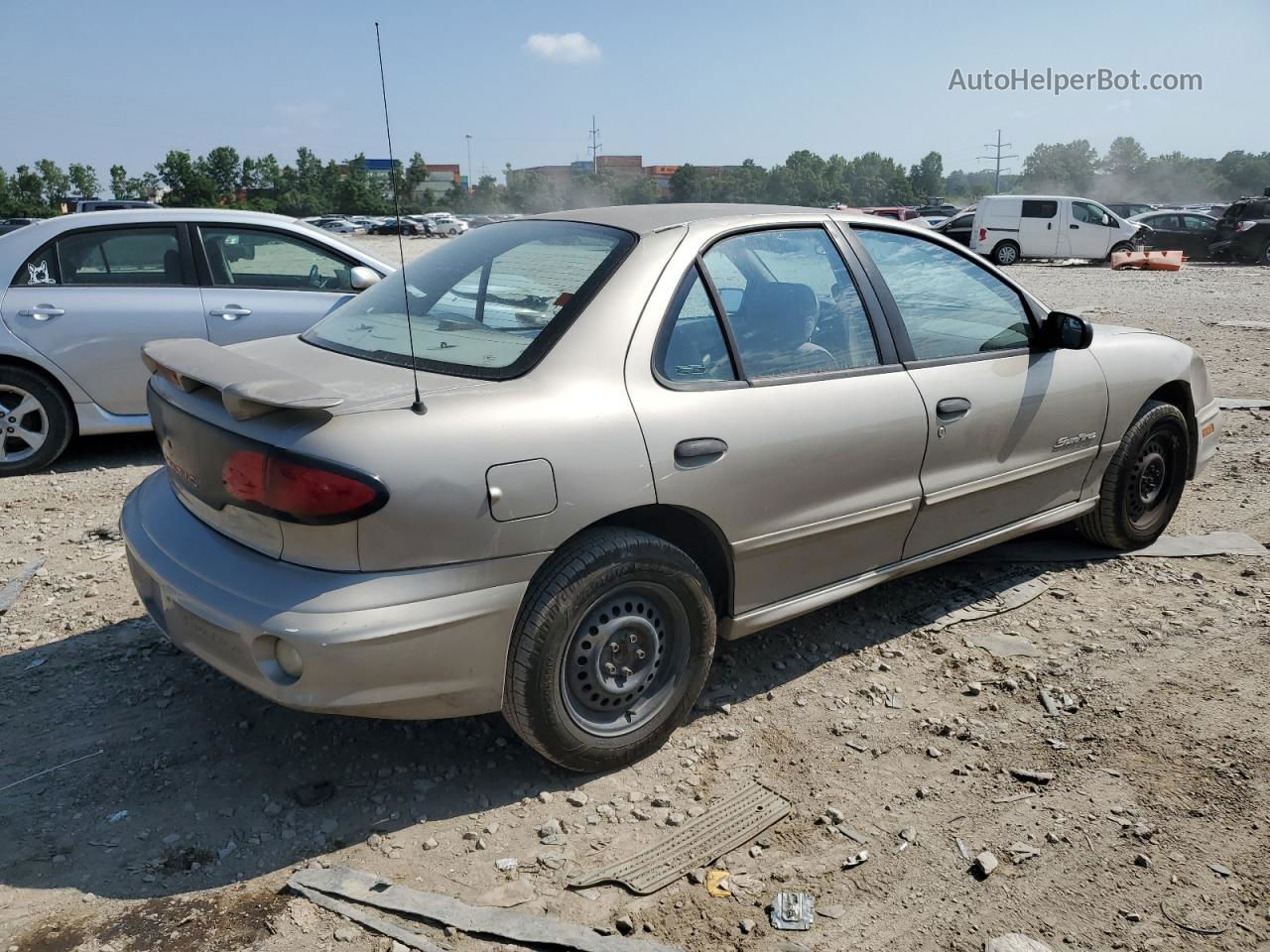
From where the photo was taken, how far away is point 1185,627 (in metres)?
4.11

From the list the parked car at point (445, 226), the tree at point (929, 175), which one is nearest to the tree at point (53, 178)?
the parked car at point (445, 226)

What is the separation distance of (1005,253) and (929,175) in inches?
3230

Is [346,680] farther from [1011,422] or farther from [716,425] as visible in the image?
[1011,422]

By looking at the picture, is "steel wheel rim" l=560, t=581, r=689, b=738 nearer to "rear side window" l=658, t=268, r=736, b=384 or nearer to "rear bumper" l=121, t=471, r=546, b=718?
"rear bumper" l=121, t=471, r=546, b=718

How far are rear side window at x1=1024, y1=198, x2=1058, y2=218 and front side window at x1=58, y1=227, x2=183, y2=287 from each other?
22922 millimetres

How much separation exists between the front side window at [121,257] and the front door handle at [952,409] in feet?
16.2

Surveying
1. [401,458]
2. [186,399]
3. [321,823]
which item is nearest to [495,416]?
[401,458]

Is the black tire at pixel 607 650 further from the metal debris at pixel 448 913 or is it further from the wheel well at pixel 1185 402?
the wheel well at pixel 1185 402

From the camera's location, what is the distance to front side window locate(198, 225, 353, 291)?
6520 mm

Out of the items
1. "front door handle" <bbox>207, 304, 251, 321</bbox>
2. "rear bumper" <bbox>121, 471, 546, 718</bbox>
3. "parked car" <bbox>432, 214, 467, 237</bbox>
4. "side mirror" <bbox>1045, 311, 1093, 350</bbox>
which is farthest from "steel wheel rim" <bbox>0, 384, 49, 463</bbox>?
"parked car" <bbox>432, 214, 467, 237</bbox>

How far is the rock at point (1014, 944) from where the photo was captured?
7.86 ft

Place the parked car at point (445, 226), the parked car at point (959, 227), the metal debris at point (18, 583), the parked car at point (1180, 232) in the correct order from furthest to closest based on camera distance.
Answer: the parked car at point (445, 226) < the parked car at point (959, 227) < the parked car at point (1180, 232) < the metal debris at point (18, 583)

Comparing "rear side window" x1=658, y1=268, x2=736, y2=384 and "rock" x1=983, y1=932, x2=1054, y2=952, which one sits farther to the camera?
"rear side window" x1=658, y1=268, x2=736, y2=384

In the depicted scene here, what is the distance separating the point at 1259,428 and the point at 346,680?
277 inches
